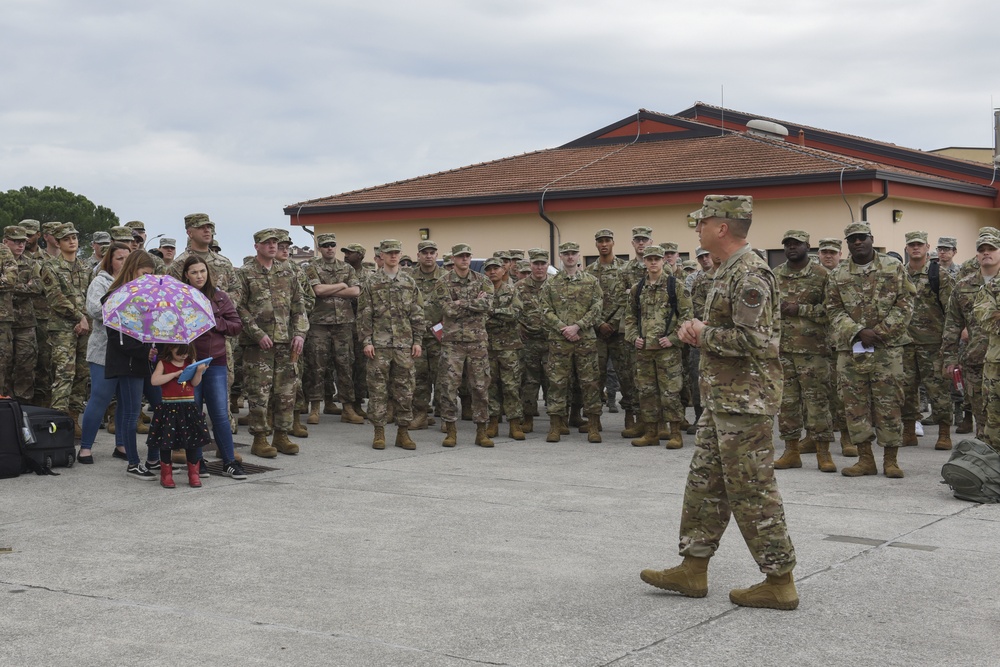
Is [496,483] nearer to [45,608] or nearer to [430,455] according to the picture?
[430,455]

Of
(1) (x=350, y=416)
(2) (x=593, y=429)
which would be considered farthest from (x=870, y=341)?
(1) (x=350, y=416)

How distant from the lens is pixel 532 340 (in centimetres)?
1388

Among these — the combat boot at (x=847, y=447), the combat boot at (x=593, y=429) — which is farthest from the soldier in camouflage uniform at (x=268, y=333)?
the combat boot at (x=847, y=447)

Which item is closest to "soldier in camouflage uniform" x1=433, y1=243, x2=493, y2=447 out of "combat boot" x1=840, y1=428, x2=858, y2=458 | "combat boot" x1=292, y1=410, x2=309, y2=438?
"combat boot" x1=292, y1=410, x2=309, y2=438

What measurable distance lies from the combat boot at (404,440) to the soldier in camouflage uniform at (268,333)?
1.17 meters

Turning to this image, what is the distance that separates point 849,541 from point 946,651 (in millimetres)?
2251

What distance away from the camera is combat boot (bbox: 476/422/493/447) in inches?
476

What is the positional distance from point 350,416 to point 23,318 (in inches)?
A: 155

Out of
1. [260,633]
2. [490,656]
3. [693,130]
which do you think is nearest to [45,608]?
[260,633]

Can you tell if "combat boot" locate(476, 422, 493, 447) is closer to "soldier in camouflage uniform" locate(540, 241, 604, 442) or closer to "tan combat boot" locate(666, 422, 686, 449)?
"soldier in camouflage uniform" locate(540, 241, 604, 442)

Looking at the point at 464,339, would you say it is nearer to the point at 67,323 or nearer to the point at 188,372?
the point at 188,372

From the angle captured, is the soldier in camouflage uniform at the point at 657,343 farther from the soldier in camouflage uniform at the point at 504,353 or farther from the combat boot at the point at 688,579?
the combat boot at the point at 688,579

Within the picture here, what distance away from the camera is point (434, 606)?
5.77 m

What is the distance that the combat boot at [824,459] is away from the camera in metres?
10.2
